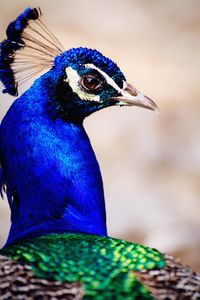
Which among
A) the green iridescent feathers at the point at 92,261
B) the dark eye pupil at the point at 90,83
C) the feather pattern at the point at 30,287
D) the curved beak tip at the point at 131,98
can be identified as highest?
the dark eye pupil at the point at 90,83

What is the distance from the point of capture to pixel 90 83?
5.96 ft

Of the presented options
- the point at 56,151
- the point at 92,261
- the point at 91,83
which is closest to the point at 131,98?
the point at 91,83

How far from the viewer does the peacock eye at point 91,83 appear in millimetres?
1812

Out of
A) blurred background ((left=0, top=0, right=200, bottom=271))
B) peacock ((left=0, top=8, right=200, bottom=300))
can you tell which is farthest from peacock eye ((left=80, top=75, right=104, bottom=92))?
blurred background ((left=0, top=0, right=200, bottom=271))

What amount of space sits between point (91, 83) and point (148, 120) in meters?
1.71

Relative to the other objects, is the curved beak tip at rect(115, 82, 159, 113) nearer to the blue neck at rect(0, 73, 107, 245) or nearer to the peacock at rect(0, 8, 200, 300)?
the peacock at rect(0, 8, 200, 300)

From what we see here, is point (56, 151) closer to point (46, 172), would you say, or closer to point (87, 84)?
point (46, 172)

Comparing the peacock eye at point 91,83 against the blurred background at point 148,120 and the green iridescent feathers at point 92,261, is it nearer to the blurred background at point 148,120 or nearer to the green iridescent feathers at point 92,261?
the green iridescent feathers at point 92,261

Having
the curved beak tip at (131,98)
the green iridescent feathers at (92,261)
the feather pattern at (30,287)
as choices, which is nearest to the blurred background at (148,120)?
the curved beak tip at (131,98)

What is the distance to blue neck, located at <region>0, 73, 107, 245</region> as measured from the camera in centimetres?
170

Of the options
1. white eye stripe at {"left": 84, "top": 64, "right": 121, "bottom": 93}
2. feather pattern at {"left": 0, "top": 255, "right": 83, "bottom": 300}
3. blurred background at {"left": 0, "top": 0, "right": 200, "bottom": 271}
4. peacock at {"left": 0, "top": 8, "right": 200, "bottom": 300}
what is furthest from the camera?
blurred background at {"left": 0, "top": 0, "right": 200, "bottom": 271}

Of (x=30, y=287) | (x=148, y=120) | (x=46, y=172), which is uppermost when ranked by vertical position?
(x=148, y=120)

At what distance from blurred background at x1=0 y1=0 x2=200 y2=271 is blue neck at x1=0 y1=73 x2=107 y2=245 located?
1056 mm

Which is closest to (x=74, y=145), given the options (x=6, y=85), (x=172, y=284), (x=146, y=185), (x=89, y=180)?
(x=89, y=180)
